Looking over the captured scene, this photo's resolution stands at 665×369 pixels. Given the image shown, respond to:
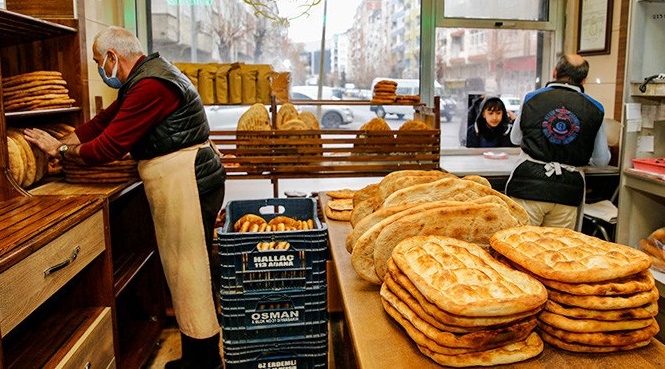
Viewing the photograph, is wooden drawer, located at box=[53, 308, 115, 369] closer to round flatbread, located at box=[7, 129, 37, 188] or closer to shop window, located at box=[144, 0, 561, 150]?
round flatbread, located at box=[7, 129, 37, 188]

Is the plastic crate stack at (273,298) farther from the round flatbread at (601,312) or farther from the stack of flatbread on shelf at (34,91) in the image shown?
the stack of flatbread on shelf at (34,91)

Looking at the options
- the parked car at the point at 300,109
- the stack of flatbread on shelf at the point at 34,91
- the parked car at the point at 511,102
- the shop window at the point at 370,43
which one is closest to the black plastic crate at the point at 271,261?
the stack of flatbread on shelf at the point at 34,91

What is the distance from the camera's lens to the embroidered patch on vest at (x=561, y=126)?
2992mm

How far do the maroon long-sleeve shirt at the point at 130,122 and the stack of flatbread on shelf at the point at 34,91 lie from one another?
31 cm

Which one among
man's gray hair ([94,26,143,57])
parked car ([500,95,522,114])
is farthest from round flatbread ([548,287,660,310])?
parked car ([500,95,522,114])

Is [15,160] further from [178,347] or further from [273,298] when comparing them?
[178,347]

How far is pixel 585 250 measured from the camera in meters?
1.26

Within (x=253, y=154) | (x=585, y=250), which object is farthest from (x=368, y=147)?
(x=585, y=250)

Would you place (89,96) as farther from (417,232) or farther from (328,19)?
(417,232)

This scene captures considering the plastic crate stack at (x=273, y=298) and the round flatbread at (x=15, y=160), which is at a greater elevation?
the round flatbread at (x=15, y=160)

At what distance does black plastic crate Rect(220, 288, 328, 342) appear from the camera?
205cm

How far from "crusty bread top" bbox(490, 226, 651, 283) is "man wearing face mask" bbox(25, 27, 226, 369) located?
1.67 metres

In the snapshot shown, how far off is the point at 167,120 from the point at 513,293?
1904 millimetres

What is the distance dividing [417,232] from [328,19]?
123 inches
